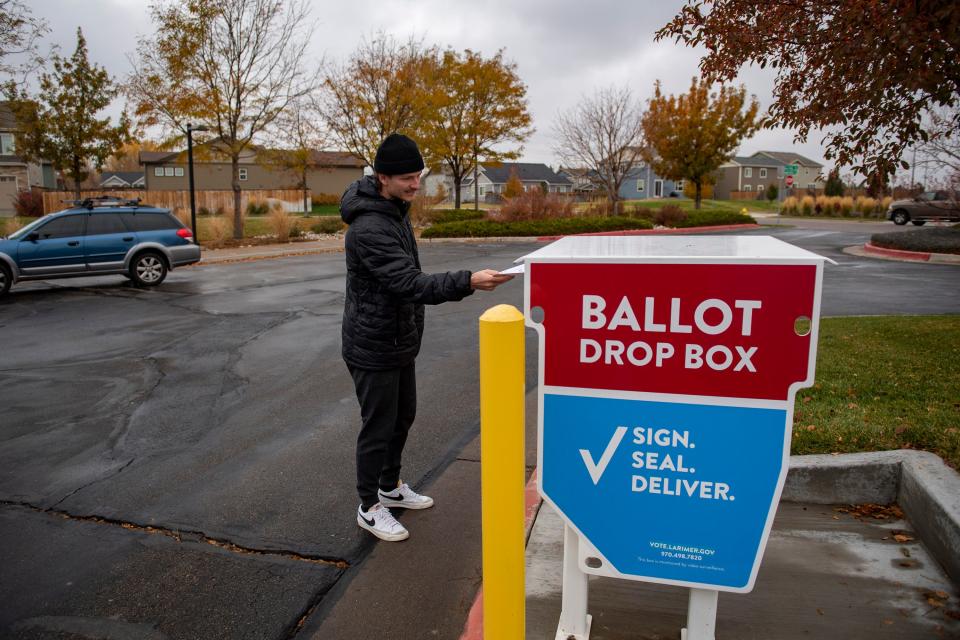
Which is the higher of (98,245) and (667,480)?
(98,245)

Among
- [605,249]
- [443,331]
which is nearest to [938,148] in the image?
[443,331]

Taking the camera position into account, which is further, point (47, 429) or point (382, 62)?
point (382, 62)

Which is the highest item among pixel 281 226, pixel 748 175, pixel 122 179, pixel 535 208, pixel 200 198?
pixel 748 175

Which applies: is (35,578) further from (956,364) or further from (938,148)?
(938,148)

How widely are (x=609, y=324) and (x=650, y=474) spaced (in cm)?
54

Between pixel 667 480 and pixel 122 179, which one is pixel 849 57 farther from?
pixel 122 179

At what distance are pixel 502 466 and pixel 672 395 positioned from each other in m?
0.61

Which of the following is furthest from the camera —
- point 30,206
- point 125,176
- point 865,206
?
point 125,176

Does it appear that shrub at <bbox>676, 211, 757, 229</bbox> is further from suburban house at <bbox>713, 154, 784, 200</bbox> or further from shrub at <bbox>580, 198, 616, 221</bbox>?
suburban house at <bbox>713, 154, 784, 200</bbox>

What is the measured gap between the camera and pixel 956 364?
19.4ft

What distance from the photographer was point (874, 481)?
387 cm

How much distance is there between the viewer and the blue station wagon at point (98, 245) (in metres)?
13.5

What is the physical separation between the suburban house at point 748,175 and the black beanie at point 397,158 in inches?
3131

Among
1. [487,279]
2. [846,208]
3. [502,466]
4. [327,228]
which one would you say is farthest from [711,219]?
[502,466]
